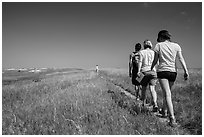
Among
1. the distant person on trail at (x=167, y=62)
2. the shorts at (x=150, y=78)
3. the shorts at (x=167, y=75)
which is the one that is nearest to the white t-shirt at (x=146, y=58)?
the shorts at (x=150, y=78)

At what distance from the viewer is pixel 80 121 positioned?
16.4 ft

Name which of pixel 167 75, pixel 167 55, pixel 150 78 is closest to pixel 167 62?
pixel 167 55

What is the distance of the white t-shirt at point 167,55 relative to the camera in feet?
16.5

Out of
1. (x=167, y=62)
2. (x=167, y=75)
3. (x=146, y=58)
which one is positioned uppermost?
(x=146, y=58)

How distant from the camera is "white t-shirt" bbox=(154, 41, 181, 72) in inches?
198

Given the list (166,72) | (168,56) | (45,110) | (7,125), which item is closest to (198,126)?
(166,72)

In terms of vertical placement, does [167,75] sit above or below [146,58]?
below

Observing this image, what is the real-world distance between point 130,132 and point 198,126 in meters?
1.83

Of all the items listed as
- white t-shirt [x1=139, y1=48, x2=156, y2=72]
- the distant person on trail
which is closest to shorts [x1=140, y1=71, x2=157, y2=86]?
white t-shirt [x1=139, y1=48, x2=156, y2=72]

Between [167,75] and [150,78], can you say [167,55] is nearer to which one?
[167,75]

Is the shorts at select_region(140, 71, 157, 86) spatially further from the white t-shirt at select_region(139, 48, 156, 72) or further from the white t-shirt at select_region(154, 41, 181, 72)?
the white t-shirt at select_region(154, 41, 181, 72)

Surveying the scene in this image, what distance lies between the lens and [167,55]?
16.5 ft

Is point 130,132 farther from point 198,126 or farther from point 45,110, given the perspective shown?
point 45,110

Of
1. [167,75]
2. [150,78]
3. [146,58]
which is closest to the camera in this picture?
[167,75]
